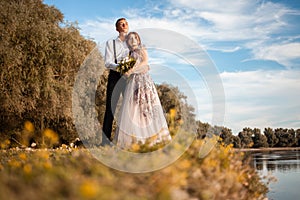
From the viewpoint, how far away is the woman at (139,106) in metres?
6.82

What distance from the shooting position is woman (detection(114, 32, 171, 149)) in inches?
269

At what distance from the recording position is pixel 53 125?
2045 cm

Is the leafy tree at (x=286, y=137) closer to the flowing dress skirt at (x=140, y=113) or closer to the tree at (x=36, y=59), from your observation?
the tree at (x=36, y=59)

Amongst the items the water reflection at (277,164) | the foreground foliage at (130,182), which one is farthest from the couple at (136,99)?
the water reflection at (277,164)

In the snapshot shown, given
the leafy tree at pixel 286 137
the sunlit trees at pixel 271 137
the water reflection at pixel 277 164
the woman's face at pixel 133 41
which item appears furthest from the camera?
the sunlit trees at pixel 271 137

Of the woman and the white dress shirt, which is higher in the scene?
the white dress shirt

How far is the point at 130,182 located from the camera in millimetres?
3111

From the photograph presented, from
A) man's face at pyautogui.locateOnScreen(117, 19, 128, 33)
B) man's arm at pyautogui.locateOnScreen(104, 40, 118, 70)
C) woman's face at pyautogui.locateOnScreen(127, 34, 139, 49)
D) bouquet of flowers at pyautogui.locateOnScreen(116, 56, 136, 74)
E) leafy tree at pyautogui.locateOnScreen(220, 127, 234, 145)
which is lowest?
leafy tree at pyautogui.locateOnScreen(220, 127, 234, 145)

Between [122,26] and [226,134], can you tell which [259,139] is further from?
[122,26]

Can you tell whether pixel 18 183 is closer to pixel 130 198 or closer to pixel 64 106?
pixel 130 198

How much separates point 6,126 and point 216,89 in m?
15.9

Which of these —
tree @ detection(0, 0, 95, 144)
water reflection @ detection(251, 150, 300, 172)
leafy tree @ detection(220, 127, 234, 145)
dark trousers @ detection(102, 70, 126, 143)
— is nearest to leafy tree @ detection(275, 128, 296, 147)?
water reflection @ detection(251, 150, 300, 172)

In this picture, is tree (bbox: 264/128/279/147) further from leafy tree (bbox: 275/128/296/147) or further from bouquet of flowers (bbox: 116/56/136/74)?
bouquet of flowers (bbox: 116/56/136/74)

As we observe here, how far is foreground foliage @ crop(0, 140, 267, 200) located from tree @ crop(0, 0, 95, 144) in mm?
11686
